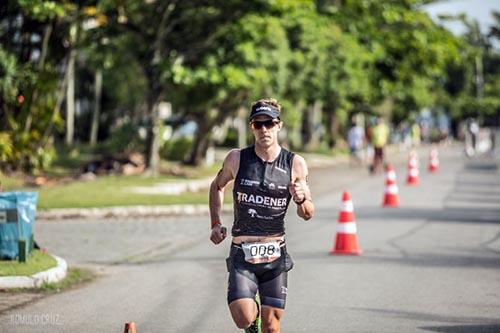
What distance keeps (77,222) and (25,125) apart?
10.1 metres

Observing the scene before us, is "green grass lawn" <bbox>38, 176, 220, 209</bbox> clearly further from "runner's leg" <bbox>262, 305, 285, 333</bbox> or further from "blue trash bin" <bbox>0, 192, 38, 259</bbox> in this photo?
"runner's leg" <bbox>262, 305, 285, 333</bbox>

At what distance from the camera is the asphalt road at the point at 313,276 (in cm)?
1006

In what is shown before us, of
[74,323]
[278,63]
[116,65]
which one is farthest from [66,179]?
[74,323]

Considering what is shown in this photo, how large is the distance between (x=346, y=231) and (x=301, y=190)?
25.7ft

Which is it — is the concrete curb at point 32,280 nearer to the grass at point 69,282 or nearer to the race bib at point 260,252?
the grass at point 69,282

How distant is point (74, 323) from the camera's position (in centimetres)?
Result: 1003

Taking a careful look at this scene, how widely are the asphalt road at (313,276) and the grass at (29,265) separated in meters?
0.59

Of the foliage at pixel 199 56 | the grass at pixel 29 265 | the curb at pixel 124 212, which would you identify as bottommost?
the grass at pixel 29 265

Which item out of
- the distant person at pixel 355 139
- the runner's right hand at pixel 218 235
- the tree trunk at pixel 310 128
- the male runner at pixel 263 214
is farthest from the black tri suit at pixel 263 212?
the tree trunk at pixel 310 128

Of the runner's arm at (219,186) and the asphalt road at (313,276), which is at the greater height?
the runner's arm at (219,186)

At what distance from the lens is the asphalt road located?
10062 millimetres

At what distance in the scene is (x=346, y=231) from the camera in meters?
15.0

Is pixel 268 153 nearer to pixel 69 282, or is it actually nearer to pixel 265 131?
pixel 265 131

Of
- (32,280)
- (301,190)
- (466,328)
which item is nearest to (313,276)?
(32,280)
